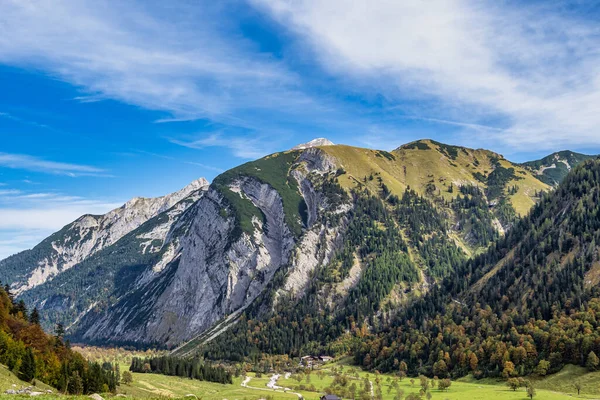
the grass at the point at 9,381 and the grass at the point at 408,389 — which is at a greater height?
the grass at the point at 9,381

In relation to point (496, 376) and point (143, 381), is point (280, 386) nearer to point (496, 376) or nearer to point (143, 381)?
point (143, 381)

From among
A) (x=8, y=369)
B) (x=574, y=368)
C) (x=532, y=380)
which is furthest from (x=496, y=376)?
(x=8, y=369)

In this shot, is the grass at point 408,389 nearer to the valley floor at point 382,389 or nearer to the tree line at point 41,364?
the valley floor at point 382,389

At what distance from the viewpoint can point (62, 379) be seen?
300ft

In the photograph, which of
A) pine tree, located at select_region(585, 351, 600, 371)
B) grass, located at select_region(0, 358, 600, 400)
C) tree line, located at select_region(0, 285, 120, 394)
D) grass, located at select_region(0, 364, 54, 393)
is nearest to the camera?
grass, located at select_region(0, 364, 54, 393)

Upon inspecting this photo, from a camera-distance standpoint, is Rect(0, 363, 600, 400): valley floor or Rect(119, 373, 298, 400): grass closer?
Rect(0, 363, 600, 400): valley floor

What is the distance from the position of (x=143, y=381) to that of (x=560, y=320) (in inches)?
5934

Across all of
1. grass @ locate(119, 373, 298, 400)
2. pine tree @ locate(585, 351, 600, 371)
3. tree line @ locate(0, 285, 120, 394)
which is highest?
tree line @ locate(0, 285, 120, 394)

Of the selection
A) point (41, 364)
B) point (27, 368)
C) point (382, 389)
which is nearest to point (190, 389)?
point (382, 389)

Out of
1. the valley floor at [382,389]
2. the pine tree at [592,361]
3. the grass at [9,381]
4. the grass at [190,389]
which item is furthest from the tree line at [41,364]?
the pine tree at [592,361]

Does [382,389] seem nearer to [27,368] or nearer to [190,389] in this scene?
[190,389]

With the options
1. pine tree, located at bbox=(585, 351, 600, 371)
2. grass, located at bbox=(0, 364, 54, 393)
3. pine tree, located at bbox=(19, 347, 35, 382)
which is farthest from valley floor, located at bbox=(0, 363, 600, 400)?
grass, located at bbox=(0, 364, 54, 393)

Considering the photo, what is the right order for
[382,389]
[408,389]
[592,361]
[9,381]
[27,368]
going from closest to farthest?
1. [9,381]
2. [27,368]
3. [592,361]
4. [408,389]
5. [382,389]

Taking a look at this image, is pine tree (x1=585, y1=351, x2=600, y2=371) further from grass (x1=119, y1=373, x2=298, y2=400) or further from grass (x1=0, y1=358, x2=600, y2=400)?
grass (x1=119, y1=373, x2=298, y2=400)
